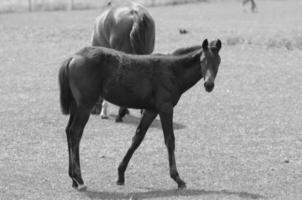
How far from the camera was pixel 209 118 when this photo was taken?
14.7 m

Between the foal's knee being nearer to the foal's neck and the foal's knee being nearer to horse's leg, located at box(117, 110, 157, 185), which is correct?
horse's leg, located at box(117, 110, 157, 185)

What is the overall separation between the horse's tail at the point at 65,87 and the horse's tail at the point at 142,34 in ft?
15.3

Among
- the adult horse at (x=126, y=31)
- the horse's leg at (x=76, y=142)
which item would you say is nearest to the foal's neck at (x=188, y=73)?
the horse's leg at (x=76, y=142)

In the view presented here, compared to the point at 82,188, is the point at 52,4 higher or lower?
lower

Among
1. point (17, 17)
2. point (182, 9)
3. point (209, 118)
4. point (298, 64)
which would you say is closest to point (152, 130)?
point (209, 118)

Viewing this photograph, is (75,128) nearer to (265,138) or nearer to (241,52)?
(265,138)

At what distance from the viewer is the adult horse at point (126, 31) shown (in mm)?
14461

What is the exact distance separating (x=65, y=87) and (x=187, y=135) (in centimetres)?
384

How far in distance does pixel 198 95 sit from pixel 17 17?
21.5 meters

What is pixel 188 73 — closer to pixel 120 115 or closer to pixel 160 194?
pixel 160 194

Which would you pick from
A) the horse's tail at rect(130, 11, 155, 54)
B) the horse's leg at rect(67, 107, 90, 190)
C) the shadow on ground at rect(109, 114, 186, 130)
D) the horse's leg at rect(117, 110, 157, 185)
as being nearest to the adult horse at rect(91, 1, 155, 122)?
the horse's tail at rect(130, 11, 155, 54)

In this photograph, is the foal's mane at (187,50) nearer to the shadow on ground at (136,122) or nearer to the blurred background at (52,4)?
the shadow on ground at (136,122)

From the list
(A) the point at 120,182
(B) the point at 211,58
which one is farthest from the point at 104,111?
(B) the point at 211,58

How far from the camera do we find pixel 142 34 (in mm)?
14531
